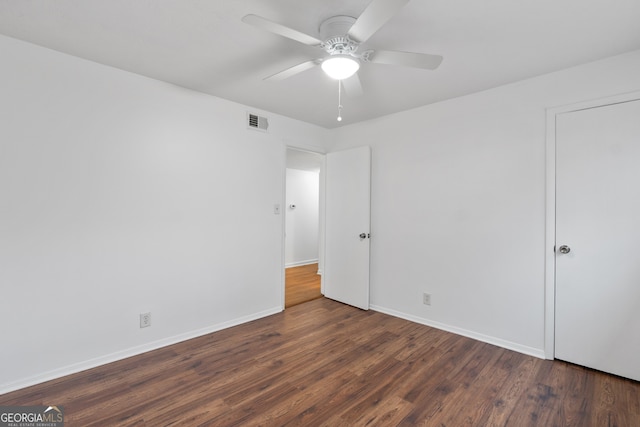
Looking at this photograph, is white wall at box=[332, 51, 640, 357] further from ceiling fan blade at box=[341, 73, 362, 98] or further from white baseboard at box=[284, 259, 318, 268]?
white baseboard at box=[284, 259, 318, 268]

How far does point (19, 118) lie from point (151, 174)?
2.93 ft

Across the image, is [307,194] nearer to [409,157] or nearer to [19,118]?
[409,157]

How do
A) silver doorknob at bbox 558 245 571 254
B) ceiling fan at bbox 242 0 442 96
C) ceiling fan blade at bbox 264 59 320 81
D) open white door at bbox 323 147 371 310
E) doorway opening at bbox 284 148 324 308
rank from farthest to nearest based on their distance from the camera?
doorway opening at bbox 284 148 324 308 < open white door at bbox 323 147 371 310 < silver doorknob at bbox 558 245 571 254 < ceiling fan blade at bbox 264 59 320 81 < ceiling fan at bbox 242 0 442 96

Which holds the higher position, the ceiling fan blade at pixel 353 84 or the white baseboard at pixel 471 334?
the ceiling fan blade at pixel 353 84

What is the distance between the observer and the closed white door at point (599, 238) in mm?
2166

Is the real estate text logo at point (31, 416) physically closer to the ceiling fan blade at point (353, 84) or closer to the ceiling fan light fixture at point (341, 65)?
the ceiling fan light fixture at point (341, 65)

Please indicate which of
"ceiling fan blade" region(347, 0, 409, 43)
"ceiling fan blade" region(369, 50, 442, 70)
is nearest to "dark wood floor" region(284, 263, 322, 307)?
"ceiling fan blade" region(369, 50, 442, 70)

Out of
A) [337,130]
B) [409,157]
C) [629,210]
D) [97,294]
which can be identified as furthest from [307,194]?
[629,210]

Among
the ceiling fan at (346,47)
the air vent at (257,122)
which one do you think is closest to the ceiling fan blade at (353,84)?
the ceiling fan at (346,47)

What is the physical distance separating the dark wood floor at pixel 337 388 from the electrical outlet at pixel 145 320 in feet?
0.85

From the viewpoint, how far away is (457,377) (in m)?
2.24

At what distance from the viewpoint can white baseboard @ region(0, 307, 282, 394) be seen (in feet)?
6.72

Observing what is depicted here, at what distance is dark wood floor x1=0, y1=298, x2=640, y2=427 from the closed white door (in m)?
0.22

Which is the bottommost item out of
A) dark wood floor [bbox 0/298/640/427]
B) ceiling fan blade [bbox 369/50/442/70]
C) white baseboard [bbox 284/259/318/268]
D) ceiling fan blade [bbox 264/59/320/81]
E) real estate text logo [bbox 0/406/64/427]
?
real estate text logo [bbox 0/406/64/427]
